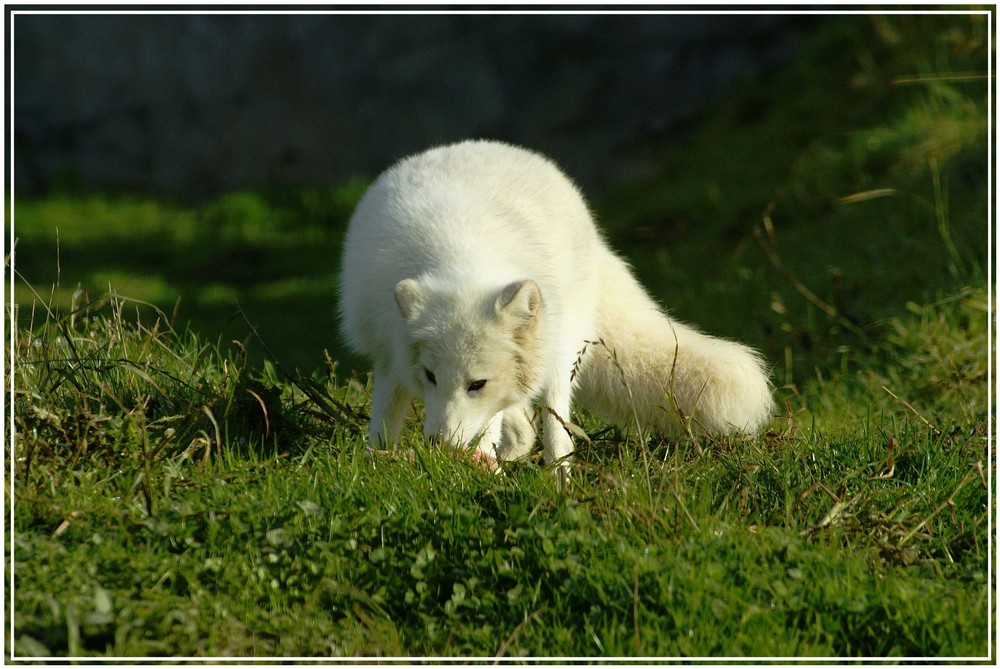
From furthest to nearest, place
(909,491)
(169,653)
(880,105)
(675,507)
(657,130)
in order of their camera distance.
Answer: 1. (657,130)
2. (880,105)
3. (909,491)
4. (675,507)
5. (169,653)

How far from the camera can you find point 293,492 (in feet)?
11.5

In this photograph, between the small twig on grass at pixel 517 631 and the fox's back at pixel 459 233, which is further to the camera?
the fox's back at pixel 459 233

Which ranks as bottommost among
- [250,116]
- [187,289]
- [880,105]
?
[187,289]

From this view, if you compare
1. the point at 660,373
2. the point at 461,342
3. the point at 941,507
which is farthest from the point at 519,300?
the point at 941,507

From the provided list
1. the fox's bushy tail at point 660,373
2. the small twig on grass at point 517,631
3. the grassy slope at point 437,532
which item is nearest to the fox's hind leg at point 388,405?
the grassy slope at point 437,532

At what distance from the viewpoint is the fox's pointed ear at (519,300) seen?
391 centimetres

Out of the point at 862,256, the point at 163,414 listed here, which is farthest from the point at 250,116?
the point at 163,414

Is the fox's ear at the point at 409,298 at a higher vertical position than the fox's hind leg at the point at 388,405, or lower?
higher

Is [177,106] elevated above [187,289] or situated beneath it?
elevated above

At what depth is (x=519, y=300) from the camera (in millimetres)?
3938

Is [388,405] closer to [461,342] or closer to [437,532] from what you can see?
[461,342]

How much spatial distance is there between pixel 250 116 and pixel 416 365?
954 centimetres

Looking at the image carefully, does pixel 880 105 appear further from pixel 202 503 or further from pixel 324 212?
pixel 202 503

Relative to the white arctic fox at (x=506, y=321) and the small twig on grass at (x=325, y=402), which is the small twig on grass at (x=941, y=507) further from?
the small twig on grass at (x=325, y=402)
